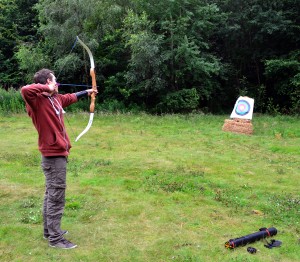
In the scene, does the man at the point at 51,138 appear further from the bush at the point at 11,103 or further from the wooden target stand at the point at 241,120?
the bush at the point at 11,103

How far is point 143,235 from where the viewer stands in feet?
13.5

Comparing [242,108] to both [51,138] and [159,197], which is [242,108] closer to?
[159,197]

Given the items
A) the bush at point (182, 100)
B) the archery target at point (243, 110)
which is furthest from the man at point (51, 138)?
the bush at point (182, 100)

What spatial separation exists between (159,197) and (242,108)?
6.43m

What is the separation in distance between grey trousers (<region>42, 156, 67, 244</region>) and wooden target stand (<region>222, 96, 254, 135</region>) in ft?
24.7

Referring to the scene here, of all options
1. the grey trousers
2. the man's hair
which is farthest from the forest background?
the grey trousers

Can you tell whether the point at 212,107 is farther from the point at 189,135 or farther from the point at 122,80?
the point at 189,135

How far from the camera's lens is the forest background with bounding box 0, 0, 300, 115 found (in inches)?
579

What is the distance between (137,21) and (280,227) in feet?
37.9

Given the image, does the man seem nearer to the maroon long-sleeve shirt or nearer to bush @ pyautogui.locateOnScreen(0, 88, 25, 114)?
the maroon long-sleeve shirt

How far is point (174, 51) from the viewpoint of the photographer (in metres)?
14.9

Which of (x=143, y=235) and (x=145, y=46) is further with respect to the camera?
(x=145, y=46)

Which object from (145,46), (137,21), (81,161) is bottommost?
(81,161)

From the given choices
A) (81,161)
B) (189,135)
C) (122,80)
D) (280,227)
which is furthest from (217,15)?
(280,227)
